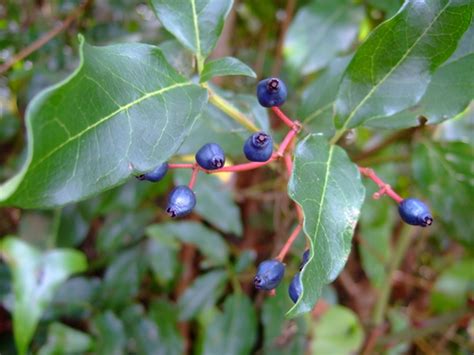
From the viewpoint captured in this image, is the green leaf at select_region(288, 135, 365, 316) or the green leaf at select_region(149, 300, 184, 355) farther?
the green leaf at select_region(149, 300, 184, 355)

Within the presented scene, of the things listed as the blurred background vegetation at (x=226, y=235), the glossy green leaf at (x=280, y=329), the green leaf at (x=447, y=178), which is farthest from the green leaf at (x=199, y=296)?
the green leaf at (x=447, y=178)

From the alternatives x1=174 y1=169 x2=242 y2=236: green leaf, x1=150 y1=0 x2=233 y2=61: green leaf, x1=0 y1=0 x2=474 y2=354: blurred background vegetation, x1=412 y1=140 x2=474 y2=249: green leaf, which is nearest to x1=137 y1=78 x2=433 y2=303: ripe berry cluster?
x1=150 y1=0 x2=233 y2=61: green leaf

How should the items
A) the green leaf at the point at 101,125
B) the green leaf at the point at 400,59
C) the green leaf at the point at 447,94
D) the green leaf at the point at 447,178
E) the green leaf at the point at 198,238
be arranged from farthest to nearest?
the green leaf at the point at 198,238, the green leaf at the point at 447,178, the green leaf at the point at 447,94, the green leaf at the point at 400,59, the green leaf at the point at 101,125

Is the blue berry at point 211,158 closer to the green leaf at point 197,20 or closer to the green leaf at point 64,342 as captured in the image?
the green leaf at point 197,20

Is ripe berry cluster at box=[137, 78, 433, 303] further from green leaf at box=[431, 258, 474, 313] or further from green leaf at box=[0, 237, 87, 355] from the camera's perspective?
green leaf at box=[431, 258, 474, 313]

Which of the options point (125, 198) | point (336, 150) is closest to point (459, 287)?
point (125, 198)
